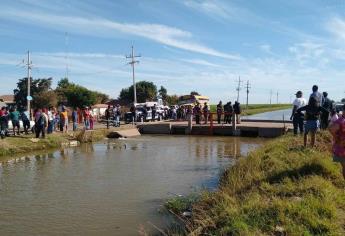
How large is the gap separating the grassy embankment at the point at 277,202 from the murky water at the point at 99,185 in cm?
138

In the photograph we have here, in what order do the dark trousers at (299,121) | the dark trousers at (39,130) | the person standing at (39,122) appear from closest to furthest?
1. the dark trousers at (299,121)
2. the person standing at (39,122)
3. the dark trousers at (39,130)

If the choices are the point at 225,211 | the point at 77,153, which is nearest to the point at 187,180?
the point at 225,211

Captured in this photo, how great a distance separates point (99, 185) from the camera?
13.5 m

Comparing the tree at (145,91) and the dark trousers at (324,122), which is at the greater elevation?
the tree at (145,91)

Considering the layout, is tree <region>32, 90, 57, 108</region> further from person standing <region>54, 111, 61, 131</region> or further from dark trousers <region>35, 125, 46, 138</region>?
dark trousers <region>35, 125, 46, 138</region>

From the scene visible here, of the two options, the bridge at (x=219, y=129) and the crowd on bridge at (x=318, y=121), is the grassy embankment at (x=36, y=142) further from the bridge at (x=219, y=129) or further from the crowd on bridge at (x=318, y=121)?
the crowd on bridge at (x=318, y=121)

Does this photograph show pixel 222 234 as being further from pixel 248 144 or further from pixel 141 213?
pixel 248 144

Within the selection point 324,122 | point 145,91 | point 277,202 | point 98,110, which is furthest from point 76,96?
point 277,202

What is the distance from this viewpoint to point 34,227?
9438 mm

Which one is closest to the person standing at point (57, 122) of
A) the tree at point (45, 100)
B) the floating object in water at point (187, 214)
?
the floating object in water at point (187, 214)

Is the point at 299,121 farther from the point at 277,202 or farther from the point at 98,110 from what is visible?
the point at 98,110

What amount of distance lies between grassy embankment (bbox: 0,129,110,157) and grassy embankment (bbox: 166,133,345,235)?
1236 cm

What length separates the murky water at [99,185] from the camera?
9656 mm

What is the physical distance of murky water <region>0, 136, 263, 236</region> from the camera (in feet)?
31.7
